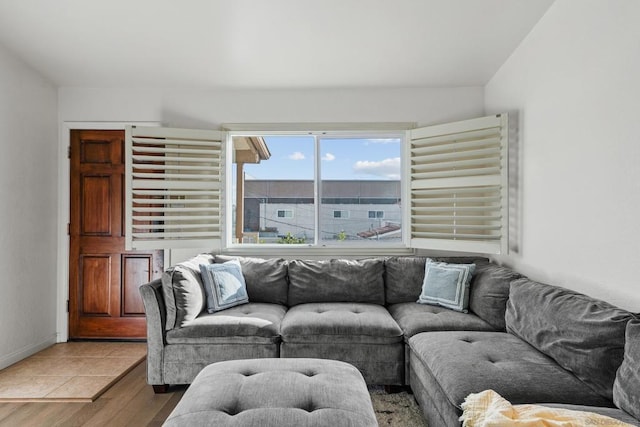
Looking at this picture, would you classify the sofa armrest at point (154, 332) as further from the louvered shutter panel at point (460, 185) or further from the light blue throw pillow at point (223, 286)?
the louvered shutter panel at point (460, 185)

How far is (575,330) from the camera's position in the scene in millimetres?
1826

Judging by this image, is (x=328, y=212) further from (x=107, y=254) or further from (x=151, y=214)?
(x=107, y=254)

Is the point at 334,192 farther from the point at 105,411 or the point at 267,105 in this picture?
the point at 105,411

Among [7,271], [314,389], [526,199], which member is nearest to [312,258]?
[526,199]

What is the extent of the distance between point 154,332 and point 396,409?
1.71m

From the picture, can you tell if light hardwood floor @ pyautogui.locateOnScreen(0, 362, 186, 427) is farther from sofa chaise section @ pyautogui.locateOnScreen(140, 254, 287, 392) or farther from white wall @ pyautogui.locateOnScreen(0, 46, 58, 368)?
white wall @ pyautogui.locateOnScreen(0, 46, 58, 368)

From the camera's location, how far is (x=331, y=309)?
10.2 ft

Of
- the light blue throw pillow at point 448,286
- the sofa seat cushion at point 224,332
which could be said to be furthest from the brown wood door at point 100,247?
the light blue throw pillow at point 448,286

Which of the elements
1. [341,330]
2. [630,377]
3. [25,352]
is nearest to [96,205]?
[25,352]

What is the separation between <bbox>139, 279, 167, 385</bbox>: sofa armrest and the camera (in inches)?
107

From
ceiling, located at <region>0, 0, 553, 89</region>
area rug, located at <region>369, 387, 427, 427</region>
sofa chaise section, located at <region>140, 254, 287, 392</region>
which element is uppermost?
ceiling, located at <region>0, 0, 553, 89</region>

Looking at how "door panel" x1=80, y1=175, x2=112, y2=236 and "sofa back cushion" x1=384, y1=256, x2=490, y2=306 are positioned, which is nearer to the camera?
"sofa back cushion" x1=384, y1=256, x2=490, y2=306

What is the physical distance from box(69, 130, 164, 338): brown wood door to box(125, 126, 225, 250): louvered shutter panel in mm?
254

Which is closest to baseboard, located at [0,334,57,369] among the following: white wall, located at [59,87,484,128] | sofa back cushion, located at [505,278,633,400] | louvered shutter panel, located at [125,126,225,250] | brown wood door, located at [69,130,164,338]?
brown wood door, located at [69,130,164,338]
